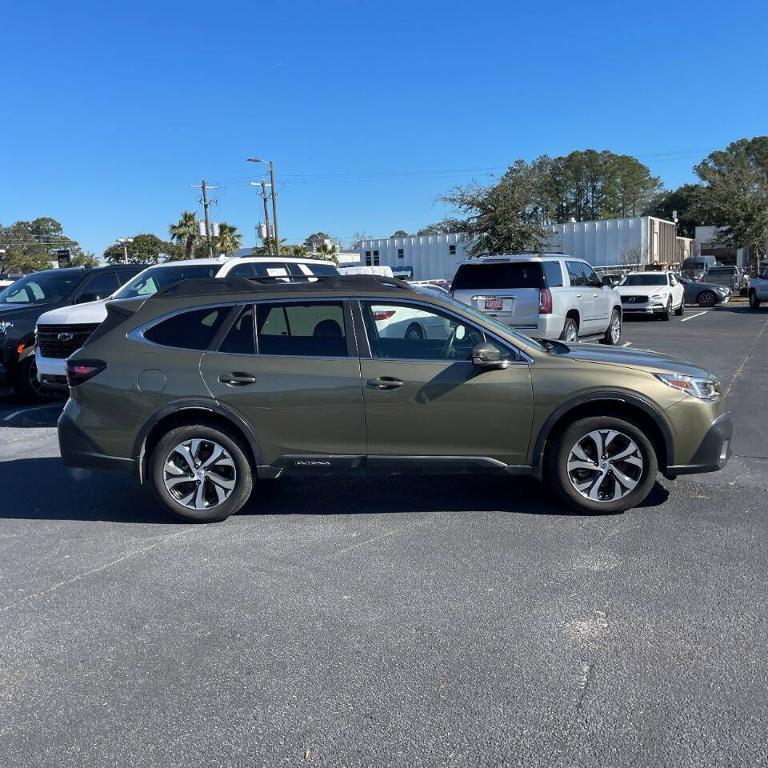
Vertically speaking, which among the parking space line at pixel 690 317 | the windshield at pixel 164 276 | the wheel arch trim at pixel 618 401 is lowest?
the parking space line at pixel 690 317

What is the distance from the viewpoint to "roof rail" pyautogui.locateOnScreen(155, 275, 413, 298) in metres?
5.43

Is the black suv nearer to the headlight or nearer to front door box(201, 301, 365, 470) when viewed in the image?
front door box(201, 301, 365, 470)

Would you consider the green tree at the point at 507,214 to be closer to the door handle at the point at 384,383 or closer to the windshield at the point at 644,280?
the windshield at the point at 644,280

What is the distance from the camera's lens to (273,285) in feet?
18.2

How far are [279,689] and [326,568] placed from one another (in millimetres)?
1299

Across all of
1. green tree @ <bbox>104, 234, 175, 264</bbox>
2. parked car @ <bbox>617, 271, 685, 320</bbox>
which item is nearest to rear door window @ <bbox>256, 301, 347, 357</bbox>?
parked car @ <bbox>617, 271, 685, 320</bbox>

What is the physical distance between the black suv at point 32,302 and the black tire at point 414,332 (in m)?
6.40

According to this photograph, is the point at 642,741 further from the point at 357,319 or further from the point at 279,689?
the point at 357,319

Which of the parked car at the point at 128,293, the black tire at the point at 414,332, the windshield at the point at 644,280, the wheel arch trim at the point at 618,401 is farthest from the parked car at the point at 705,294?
the black tire at the point at 414,332

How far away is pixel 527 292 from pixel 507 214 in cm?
2121

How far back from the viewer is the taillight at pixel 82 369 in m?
5.38

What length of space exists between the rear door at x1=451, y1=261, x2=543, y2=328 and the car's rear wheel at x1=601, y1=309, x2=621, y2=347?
367 cm

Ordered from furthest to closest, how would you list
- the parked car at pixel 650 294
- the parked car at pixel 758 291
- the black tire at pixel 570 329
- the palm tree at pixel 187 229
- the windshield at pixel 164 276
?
the palm tree at pixel 187 229, the parked car at pixel 758 291, the parked car at pixel 650 294, the black tire at pixel 570 329, the windshield at pixel 164 276

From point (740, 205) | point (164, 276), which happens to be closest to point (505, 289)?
point (164, 276)
